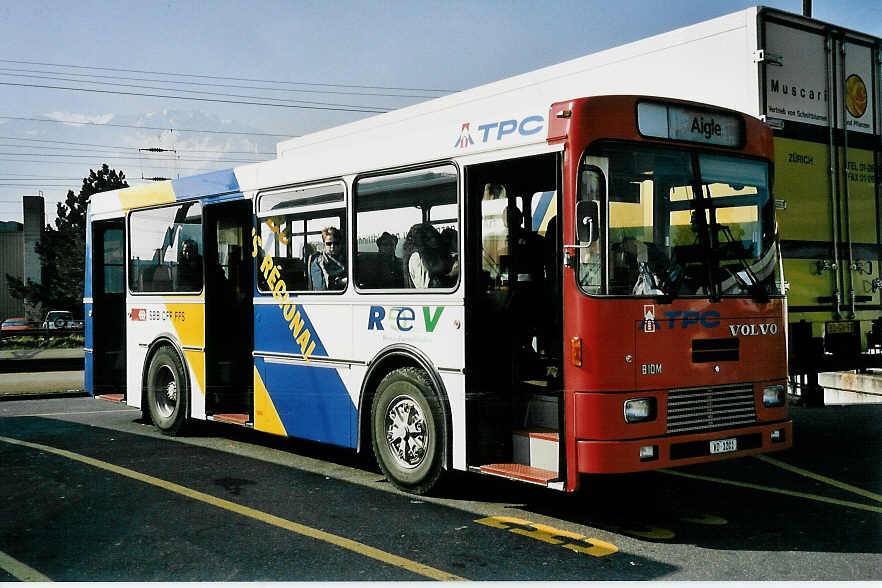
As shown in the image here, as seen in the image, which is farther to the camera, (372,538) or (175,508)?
(175,508)

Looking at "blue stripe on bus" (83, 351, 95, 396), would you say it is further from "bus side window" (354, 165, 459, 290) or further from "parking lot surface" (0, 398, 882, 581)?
"bus side window" (354, 165, 459, 290)

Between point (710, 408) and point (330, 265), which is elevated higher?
→ point (330, 265)

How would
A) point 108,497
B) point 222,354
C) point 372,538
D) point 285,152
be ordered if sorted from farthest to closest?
1. point 285,152
2. point 222,354
3. point 108,497
4. point 372,538

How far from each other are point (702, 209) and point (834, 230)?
3139 mm

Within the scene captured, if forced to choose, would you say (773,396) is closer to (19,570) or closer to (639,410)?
(639,410)

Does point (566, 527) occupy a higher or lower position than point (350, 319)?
lower

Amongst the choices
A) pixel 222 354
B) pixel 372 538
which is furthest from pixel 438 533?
pixel 222 354

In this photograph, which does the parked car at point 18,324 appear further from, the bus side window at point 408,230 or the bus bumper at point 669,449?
the bus bumper at point 669,449

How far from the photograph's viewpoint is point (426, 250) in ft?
25.8

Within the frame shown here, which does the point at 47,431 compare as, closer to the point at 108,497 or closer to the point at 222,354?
the point at 222,354

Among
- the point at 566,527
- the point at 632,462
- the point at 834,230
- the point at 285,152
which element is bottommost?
the point at 566,527

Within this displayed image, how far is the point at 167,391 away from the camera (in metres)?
11.5

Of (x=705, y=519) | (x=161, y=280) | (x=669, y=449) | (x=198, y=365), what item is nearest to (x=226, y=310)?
(x=198, y=365)

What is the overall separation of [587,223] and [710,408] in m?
1.63
